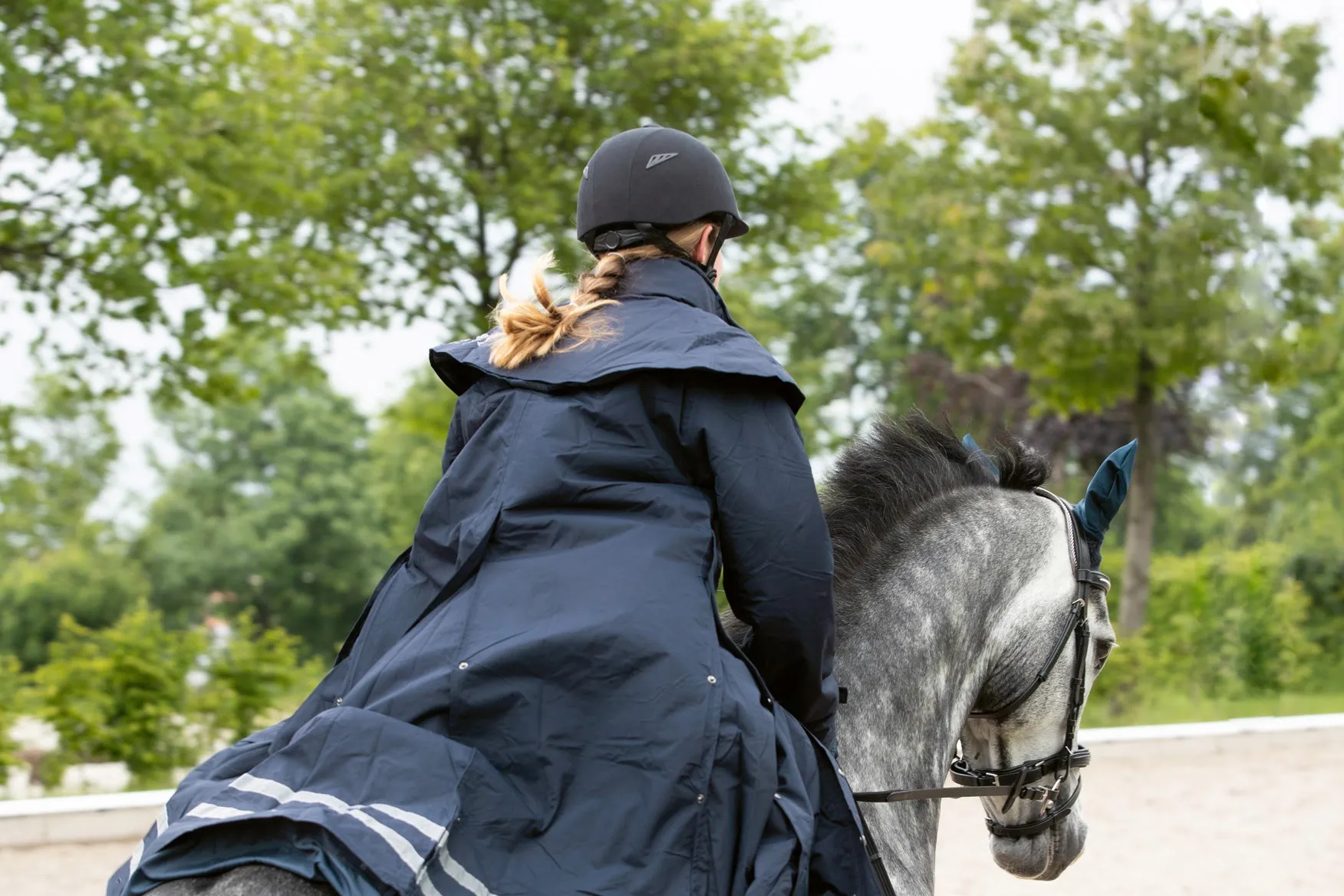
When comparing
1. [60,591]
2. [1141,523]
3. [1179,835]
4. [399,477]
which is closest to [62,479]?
[60,591]

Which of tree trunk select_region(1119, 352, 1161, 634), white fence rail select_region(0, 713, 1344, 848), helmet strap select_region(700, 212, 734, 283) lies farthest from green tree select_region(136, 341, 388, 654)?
helmet strap select_region(700, 212, 734, 283)

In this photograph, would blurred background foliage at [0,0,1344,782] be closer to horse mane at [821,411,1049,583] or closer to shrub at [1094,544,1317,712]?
shrub at [1094,544,1317,712]

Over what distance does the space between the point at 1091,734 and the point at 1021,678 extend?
7.63 meters

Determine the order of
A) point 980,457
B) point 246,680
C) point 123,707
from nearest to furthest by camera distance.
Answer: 1. point 980,457
2. point 123,707
3. point 246,680

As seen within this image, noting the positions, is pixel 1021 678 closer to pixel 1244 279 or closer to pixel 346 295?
pixel 346 295

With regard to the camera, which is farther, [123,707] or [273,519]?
[273,519]

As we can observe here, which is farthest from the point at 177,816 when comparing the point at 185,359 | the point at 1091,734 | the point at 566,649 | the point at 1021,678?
the point at 1091,734

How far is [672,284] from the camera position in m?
2.31

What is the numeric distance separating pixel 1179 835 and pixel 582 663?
706 cm

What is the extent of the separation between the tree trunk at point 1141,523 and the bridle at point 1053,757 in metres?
10.7

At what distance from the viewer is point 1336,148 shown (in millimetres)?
12242

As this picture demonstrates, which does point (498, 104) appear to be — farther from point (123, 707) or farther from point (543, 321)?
point (543, 321)

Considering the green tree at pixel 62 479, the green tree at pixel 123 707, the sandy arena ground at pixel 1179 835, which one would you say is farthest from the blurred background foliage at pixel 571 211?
the green tree at pixel 62 479

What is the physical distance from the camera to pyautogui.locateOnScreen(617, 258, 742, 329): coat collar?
7.55 ft
